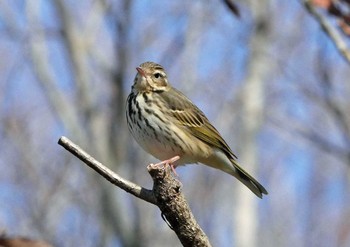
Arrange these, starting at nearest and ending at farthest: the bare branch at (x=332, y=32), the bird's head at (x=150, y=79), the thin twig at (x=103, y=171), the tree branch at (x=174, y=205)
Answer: the thin twig at (x=103, y=171)
the tree branch at (x=174, y=205)
the bare branch at (x=332, y=32)
the bird's head at (x=150, y=79)

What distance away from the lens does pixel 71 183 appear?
624 inches

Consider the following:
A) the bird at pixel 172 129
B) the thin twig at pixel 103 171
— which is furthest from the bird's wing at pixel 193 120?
the thin twig at pixel 103 171

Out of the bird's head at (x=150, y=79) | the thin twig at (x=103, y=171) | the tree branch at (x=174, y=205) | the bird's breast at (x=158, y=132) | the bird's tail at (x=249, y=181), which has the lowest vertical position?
the tree branch at (x=174, y=205)

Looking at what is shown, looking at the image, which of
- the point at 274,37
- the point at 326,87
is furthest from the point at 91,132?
the point at 274,37

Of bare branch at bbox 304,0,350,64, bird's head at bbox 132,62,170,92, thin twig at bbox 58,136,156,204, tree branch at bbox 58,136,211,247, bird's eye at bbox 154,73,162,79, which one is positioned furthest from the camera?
bird's eye at bbox 154,73,162,79

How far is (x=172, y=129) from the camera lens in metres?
6.89

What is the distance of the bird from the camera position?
6.68 metres

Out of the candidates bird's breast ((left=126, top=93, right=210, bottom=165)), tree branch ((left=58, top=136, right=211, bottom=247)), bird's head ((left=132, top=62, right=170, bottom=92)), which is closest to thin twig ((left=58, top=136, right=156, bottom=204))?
tree branch ((left=58, top=136, right=211, bottom=247))

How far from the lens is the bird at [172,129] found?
263 inches

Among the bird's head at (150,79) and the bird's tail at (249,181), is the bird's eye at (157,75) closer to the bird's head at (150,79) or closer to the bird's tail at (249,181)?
the bird's head at (150,79)

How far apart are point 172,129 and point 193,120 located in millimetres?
480

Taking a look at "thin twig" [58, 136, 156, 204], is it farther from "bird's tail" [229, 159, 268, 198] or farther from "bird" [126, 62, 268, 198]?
"bird's tail" [229, 159, 268, 198]

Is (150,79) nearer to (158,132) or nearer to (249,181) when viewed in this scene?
(158,132)

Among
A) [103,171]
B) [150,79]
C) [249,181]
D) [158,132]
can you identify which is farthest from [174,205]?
[150,79]
